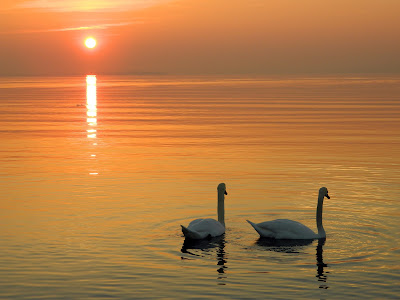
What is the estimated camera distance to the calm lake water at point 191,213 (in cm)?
1537

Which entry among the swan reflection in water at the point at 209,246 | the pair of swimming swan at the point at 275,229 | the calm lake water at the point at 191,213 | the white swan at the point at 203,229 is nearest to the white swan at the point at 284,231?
the pair of swimming swan at the point at 275,229

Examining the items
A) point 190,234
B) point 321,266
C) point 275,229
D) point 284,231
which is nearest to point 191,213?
point 190,234

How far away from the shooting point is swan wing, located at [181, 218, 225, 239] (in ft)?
61.3

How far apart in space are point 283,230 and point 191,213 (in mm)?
3759

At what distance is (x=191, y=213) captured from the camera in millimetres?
22188

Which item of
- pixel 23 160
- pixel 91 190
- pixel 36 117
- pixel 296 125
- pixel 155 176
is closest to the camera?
pixel 91 190

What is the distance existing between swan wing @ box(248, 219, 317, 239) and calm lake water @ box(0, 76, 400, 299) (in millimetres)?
316

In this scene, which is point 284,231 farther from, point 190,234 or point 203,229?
point 190,234

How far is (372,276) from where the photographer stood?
15.8 meters

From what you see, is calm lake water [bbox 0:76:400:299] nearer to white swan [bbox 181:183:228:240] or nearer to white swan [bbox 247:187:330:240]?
white swan [bbox 181:183:228:240]

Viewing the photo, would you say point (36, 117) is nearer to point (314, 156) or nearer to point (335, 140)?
point (335, 140)

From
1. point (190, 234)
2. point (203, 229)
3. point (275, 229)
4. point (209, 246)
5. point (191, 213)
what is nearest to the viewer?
point (209, 246)

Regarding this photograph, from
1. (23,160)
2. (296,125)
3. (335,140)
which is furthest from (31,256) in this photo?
(296,125)

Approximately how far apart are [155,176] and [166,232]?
8949 mm
